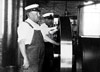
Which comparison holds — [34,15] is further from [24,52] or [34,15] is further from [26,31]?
[24,52]

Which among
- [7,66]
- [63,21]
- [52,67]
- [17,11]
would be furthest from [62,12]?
[63,21]

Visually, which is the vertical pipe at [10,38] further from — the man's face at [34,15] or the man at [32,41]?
the man's face at [34,15]

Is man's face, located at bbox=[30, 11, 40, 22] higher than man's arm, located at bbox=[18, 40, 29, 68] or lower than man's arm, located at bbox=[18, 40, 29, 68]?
higher

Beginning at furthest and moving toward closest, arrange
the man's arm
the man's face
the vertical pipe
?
1. the vertical pipe
2. the man's face
3. the man's arm

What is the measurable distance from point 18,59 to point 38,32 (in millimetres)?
4332

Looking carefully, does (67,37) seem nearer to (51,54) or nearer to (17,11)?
(51,54)

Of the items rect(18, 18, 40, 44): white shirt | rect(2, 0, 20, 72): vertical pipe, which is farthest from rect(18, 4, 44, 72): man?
rect(2, 0, 20, 72): vertical pipe

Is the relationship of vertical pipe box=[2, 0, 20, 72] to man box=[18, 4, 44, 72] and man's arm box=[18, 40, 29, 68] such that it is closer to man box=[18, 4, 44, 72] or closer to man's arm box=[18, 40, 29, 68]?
man box=[18, 4, 44, 72]

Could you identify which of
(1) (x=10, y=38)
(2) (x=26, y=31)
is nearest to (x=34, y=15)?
(2) (x=26, y=31)

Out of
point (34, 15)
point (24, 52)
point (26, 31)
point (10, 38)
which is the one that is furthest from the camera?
point (10, 38)

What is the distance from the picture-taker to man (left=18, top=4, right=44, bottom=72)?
3215mm

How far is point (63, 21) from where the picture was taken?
13.1 feet

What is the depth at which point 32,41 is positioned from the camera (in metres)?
3.41

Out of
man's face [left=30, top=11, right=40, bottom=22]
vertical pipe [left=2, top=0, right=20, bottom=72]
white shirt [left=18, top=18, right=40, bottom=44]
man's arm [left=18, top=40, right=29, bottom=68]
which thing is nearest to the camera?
man's arm [left=18, top=40, right=29, bottom=68]
